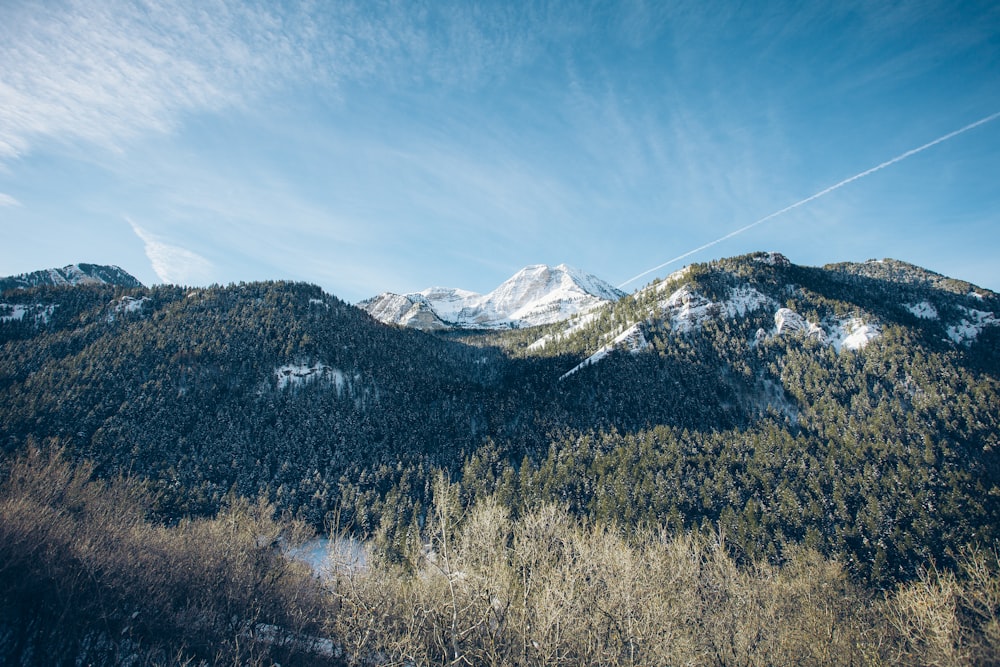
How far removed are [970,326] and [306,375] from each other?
841 ft

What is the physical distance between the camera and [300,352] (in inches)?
5566

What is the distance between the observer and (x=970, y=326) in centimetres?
16625

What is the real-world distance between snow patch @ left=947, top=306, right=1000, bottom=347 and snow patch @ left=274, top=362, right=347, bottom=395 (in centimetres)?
22907

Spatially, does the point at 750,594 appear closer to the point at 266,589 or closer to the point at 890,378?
the point at 266,589

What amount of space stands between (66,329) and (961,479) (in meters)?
257

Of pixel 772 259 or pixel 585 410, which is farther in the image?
pixel 772 259

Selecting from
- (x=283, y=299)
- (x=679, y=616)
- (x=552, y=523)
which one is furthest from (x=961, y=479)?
(x=283, y=299)

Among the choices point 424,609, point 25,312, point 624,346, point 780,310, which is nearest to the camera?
point 424,609

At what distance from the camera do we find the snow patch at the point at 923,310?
560 ft

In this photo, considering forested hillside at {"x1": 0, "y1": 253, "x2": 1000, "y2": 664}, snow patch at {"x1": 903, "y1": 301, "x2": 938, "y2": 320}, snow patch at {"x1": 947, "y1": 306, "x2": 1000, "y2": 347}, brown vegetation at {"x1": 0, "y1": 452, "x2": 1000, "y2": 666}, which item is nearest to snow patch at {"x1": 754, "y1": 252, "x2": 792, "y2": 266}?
forested hillside at {"x1": 0, "y1": 253, "x2": 1000, "y2": 664}

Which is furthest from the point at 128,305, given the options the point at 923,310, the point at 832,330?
the point at 923,310

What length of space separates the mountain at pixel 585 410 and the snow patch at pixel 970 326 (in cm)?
94

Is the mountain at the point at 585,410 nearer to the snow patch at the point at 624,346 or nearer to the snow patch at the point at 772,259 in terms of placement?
the snow patch at the point at 624,346

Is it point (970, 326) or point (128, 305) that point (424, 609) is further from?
point (970, 326)
